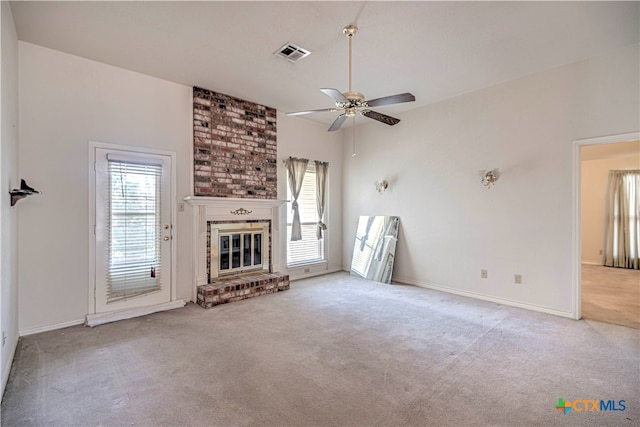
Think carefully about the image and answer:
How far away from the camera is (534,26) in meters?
2.95

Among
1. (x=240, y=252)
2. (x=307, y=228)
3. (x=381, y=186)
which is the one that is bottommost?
(x=240, y=252)

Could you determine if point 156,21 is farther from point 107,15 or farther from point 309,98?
point 309,98

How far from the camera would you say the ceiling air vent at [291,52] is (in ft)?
10.9

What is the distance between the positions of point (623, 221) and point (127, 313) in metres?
10.3

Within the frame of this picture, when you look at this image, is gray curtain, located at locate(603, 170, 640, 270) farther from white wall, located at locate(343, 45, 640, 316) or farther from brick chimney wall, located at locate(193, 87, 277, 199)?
brick chimney wall, located at locate(193, 87, 277, 199)

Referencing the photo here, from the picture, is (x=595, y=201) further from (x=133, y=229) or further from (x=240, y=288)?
(x=133, y=229)

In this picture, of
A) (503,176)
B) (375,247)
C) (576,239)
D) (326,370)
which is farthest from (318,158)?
(326,370)

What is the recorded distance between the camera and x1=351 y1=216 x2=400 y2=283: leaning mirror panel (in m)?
5.62

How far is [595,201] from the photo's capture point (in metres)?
7.62

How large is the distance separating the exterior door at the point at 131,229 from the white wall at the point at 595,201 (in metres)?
9.49

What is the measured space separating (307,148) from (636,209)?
7.80m

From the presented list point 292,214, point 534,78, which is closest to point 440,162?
point 534,78

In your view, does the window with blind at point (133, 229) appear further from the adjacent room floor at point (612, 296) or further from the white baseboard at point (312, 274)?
the adjacent room floor at point (612, 296)

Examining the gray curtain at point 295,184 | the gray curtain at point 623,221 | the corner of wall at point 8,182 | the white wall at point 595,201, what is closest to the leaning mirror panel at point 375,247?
the gray curtain at point 295,184
